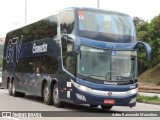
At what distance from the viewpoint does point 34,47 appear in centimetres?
2300

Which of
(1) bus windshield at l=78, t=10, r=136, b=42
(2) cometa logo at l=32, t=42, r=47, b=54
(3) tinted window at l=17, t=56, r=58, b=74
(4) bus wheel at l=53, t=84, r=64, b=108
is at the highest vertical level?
(1) bus windshield at l=78, t=10, r=136, b=42

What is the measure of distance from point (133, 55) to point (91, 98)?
239cm

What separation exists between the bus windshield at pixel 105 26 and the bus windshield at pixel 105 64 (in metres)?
0.58

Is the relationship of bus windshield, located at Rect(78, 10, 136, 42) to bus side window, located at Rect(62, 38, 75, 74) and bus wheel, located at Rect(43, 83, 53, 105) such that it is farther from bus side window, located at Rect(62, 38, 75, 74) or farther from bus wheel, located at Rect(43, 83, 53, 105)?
bus wheel, located at Rect(43, 83, 53, 105)

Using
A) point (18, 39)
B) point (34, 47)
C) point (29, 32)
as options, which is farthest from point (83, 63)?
point (18, 39)

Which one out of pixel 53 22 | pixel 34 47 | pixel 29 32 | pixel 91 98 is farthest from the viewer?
pixel 29 32

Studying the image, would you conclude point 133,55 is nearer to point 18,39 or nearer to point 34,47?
point 34,47

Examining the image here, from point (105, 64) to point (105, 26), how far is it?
1.56 metres

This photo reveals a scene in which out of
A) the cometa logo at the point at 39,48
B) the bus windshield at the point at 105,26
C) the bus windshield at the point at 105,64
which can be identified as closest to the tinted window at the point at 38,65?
the cometa logo at the point at 39,48

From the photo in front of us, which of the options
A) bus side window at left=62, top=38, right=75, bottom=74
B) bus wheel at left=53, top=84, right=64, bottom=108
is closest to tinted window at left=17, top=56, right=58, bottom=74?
bus wheel at left=53, top=84, right=64, bottom=108

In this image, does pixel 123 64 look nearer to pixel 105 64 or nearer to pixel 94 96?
pixel 105 64

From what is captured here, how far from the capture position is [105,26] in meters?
18.2

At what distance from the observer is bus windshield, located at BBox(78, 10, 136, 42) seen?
17.9m

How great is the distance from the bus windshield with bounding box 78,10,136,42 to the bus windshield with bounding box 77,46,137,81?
0.58 m
